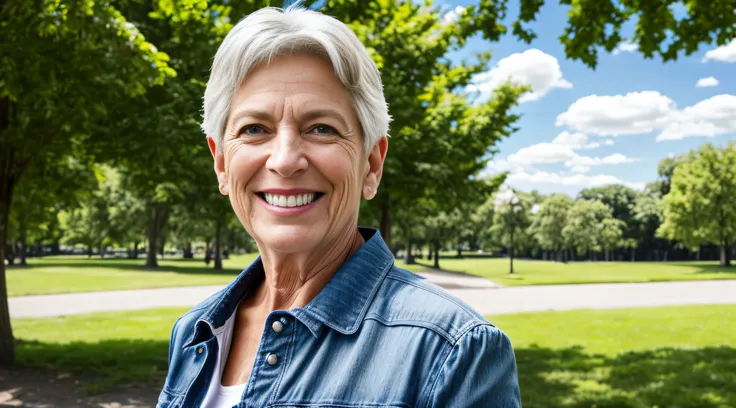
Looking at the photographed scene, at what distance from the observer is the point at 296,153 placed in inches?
62.3

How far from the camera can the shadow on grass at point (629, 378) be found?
7305 millimetres

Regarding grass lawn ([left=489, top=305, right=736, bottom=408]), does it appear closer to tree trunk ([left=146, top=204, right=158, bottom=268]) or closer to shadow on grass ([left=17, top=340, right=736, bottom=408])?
shadow on grass ([left=17, top=340, right=736, bottom=408])

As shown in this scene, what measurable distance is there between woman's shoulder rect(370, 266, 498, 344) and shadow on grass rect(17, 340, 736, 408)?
6.11m

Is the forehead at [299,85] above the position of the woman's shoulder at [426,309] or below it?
above

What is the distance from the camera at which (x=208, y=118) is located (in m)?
1.79

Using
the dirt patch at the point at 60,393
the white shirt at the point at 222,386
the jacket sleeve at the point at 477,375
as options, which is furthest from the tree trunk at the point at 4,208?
the jacket sleeve at the point at 477,375

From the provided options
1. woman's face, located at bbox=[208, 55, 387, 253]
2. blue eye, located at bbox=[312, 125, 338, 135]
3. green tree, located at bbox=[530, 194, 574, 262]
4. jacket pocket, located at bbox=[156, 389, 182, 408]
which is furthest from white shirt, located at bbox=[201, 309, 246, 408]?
green tree, located at bbox=[530, 194, 574, 262]

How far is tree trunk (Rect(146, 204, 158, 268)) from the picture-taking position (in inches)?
1608

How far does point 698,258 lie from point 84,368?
210ft

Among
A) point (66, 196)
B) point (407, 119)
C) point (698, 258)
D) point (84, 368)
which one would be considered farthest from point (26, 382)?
point (698, 258)

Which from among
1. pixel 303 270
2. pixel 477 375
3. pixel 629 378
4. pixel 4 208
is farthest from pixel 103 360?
pixel 477 375

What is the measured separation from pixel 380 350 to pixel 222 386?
62 cm

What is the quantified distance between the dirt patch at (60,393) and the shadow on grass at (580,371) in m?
0.22

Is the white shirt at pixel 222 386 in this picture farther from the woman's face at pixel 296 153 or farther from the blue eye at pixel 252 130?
the blue eye at pixel 252 130
